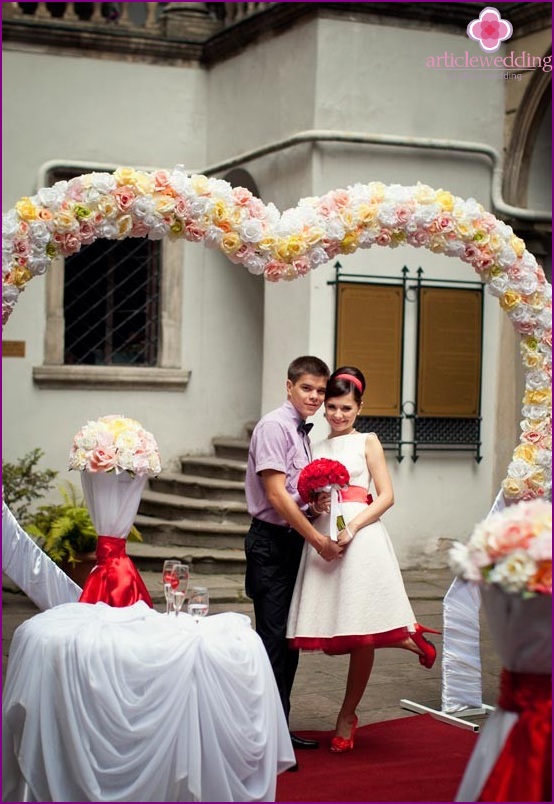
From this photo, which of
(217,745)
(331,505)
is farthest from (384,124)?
(217,745)

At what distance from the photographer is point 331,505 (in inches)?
236

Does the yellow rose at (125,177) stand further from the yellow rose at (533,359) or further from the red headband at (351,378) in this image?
the yellow rose at (533,359)

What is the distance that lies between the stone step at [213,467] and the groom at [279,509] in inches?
228

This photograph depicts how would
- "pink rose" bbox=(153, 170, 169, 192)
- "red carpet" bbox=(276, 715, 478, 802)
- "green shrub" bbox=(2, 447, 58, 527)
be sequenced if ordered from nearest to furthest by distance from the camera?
"red carpet" bbox=(276, 715, 478, 802), "pink rose" bbox=(153, 170, 169, 192), "green shrub" bbox=(2, 447, 58, 527)

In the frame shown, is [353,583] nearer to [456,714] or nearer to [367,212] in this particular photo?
[456,714]

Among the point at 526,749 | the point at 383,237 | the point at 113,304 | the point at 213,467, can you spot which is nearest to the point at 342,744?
the point at 526,749

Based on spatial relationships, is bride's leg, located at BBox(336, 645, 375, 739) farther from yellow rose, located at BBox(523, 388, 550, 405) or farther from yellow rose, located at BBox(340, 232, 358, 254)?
yellow rose, located at BBox(340, 232, 358, 254)

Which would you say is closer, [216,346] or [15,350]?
[15,350]

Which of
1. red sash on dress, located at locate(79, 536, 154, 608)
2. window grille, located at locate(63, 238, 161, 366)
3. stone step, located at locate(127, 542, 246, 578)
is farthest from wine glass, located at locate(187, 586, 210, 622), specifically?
window grille, located at locate(63, 238, 161, 366)

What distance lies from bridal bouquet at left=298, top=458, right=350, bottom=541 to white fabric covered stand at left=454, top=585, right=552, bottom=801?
181 cm

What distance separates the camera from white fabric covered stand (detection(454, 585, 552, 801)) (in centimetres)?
392

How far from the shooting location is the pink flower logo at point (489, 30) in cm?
1151

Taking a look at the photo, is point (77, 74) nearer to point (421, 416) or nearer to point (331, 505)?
point (421, 416)

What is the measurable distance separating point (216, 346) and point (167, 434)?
109 cm
